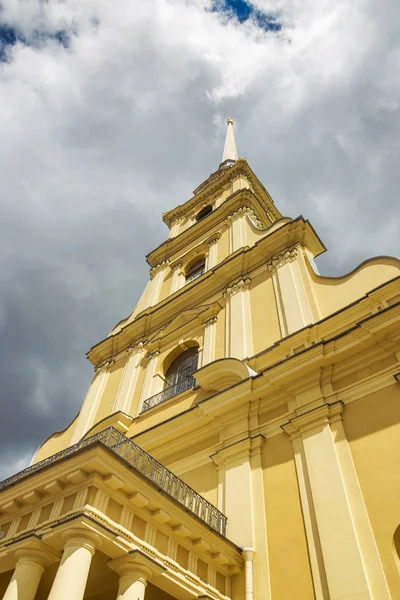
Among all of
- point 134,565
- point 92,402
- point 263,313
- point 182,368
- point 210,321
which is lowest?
point 134,565

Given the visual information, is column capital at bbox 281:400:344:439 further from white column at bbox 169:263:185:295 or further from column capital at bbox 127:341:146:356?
white column at bbox 169:263:185:295

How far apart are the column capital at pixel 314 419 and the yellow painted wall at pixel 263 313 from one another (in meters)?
3.17

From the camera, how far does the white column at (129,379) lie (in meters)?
14.3

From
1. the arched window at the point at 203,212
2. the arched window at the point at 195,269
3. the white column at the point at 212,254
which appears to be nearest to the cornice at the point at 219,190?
the arched window at the point at 203,212

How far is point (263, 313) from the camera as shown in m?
13.0

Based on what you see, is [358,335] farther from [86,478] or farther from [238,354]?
[86,478]

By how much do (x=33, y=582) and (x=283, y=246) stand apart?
1106 cm

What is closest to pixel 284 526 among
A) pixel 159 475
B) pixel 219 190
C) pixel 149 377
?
pixel 159 475

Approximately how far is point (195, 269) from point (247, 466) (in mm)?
11444

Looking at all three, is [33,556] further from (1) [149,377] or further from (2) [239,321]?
(1) [149,377]

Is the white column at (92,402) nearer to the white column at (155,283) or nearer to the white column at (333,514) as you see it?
the white column at (155,283)

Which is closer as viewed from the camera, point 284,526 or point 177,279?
point 284,526

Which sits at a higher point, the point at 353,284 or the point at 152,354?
the point at 152,354

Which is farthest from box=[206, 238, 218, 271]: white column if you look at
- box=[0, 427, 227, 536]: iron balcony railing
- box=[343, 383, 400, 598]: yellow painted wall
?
box=[0, 427, 227, 536]: iron balcony railing
